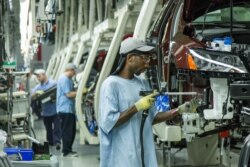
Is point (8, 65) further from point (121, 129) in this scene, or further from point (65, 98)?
point (121, 129)

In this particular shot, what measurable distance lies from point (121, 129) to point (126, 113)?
14cm

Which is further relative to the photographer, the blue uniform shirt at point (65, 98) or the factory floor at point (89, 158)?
the blue uniform shirt at point (65, 98)

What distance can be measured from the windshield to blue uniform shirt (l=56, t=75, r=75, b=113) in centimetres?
434

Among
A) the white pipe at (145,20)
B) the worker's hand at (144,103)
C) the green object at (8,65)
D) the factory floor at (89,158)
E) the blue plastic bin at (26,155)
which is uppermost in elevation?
the white pipe at (145,20)

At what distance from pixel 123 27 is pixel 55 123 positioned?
12.4ft

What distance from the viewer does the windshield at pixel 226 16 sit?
6046mm

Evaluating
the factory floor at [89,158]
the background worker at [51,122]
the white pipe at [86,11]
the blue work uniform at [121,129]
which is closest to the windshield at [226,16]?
the blue work uniform at [121,129]

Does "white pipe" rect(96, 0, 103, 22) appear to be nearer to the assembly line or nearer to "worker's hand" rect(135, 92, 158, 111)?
the assembly line

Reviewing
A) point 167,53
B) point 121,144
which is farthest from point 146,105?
point 167,53

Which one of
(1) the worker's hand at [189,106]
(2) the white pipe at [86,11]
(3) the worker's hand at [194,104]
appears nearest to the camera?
(1) the worker's hand at [189,106]

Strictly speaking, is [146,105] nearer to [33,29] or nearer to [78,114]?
[33,29]

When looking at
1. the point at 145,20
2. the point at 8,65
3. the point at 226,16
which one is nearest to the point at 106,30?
the point at 8,65

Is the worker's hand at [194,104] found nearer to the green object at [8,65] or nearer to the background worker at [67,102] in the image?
the green object at [8,65]

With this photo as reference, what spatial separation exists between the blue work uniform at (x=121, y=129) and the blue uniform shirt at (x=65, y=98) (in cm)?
601
